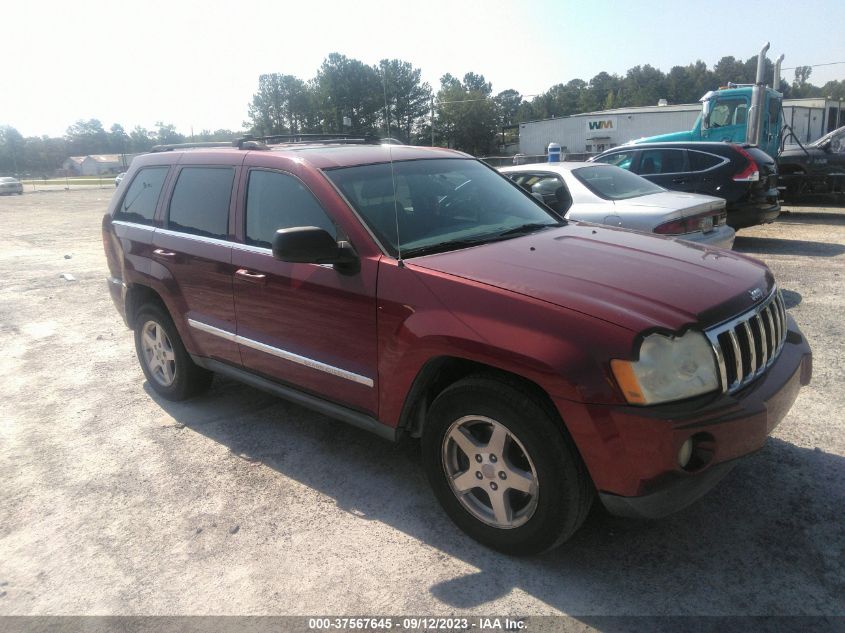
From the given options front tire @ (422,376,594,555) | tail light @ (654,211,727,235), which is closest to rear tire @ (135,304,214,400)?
front tire @ (422,376,594,555)

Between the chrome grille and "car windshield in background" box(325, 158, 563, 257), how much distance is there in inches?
51.4

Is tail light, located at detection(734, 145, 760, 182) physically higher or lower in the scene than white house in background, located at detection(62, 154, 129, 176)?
lower

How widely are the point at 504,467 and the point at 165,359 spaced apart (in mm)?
3113

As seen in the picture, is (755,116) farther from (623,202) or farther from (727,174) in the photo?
(623,202)

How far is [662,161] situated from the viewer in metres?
9.84

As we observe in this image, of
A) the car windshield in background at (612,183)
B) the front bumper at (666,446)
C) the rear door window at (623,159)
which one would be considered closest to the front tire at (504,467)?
the front bumper at (666,446)

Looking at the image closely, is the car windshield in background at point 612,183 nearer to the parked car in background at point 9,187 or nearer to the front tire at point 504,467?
the front tire at point 504,467

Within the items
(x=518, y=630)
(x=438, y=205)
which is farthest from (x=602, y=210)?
(x=518, y=630)

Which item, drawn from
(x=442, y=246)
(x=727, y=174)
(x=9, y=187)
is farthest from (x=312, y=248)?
(x=9, y=187)

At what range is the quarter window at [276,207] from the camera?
3531mm

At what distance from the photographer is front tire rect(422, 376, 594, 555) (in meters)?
2.57

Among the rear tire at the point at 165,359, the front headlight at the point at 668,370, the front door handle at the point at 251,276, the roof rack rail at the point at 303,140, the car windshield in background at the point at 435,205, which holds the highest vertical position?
the roof rack rail at the point at 303,140

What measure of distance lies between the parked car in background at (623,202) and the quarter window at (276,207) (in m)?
2.99

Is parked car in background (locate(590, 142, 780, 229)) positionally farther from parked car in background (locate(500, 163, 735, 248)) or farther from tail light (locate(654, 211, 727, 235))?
tail light (locate(654, 211, 727, 235))
